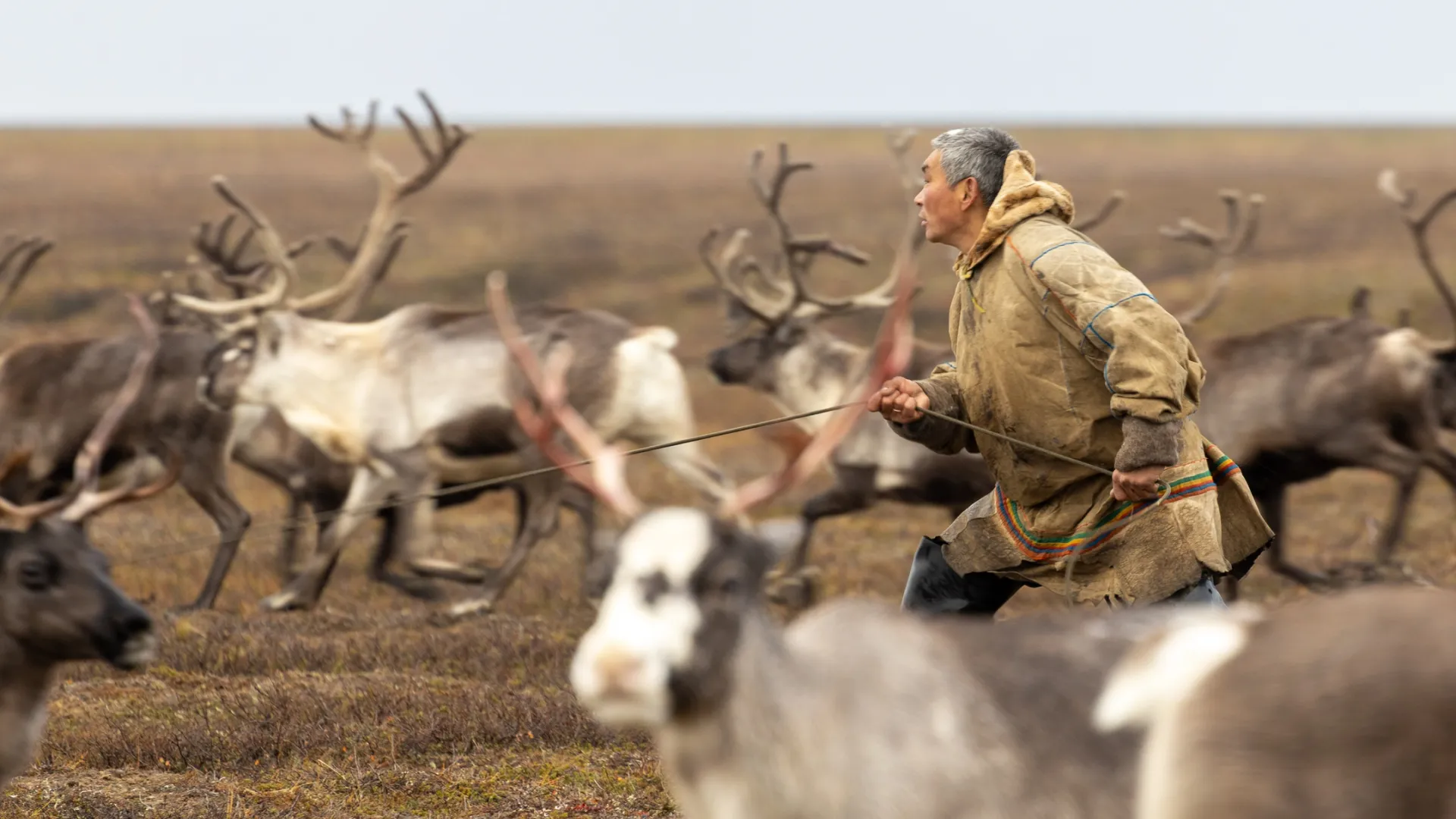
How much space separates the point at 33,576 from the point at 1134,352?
10.4ft

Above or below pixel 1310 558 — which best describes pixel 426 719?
above

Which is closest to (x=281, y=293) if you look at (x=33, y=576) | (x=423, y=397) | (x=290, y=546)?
(x=423, y=397)

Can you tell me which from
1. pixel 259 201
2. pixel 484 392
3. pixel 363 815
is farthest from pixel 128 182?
pixel 363 815

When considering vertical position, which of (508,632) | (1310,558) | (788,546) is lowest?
(1310,558)

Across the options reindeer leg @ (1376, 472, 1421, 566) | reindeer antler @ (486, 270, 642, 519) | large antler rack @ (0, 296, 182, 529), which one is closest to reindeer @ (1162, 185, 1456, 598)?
reindeer leg @ (1376, 472, 1421, 566)

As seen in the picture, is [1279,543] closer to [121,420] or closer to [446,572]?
[446,572]

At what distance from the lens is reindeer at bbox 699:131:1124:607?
10258mm

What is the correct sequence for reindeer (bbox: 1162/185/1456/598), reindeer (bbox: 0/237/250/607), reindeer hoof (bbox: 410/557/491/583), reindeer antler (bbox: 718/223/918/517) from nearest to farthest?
1. reindeer antler (bbox: 718/223/918/517)
2. reindeer (bbox: 1162/185/1456/598)
3. reindeer (bbox: 0/237/250/607)
4. reindeer hoof (bbox: 410/557/491/583)

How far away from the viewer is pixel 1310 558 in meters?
12.0

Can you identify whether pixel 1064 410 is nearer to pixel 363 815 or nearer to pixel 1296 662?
pixel 1296 662

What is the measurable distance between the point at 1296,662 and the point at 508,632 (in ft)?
20.5

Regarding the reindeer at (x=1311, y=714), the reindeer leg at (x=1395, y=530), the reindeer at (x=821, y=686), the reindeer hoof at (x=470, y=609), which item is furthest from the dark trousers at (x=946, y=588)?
the reindeer leg at (x=1395, y=530)

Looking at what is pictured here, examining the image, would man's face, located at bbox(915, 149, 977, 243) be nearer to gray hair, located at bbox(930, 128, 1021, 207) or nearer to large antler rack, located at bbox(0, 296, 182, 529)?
gray hair, located at bbox(930, 128, 1021, 207)

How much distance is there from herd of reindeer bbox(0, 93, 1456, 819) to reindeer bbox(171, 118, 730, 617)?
0.06 ft
